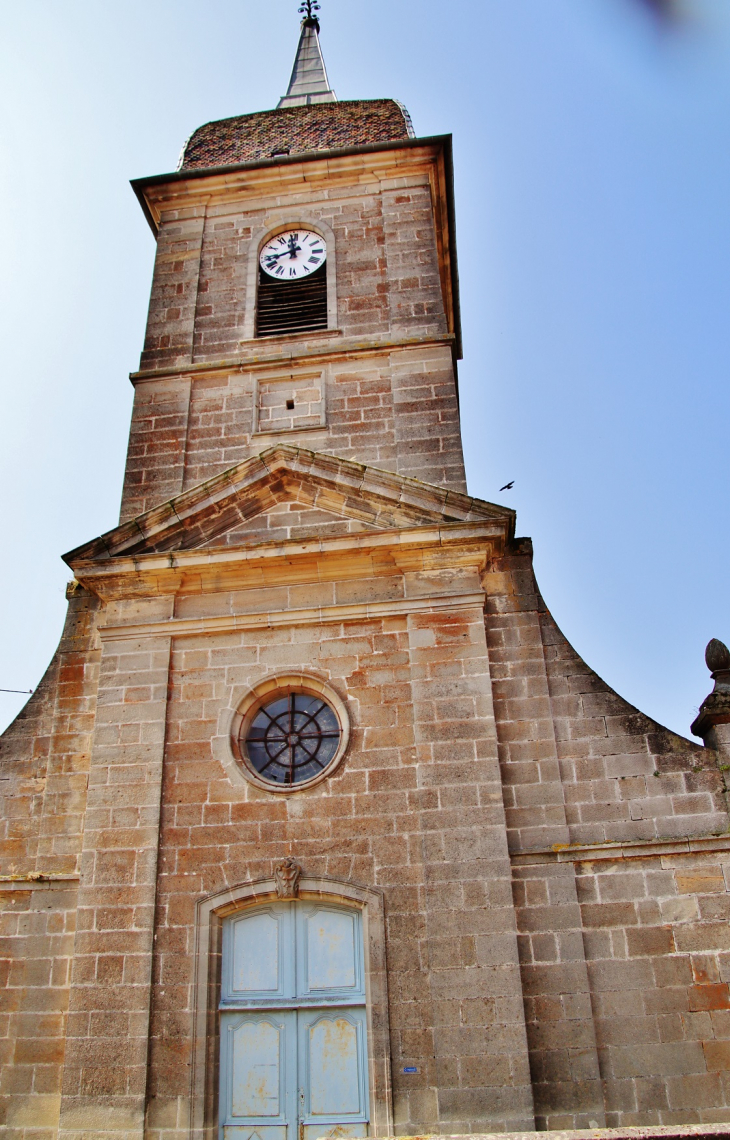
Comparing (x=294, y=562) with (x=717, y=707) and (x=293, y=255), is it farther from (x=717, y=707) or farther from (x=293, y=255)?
(x=293, y=255)

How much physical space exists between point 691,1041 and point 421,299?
8379mm

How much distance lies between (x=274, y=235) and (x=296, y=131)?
94.8 inches

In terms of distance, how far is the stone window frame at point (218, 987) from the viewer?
23.7ft

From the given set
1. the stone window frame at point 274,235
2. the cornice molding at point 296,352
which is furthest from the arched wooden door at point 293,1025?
the stone window frame at point 274,235

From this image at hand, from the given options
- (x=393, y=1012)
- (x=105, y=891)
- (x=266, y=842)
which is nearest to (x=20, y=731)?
(x=105, y=891)

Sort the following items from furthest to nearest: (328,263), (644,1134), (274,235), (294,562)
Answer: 1. (274,235)
2. (328,263)
3. (294,562)
4. (644,1134)

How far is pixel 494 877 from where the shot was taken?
768 cm

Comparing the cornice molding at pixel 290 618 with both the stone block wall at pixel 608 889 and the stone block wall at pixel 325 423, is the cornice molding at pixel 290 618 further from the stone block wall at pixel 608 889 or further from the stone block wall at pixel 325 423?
the stone block wall at pixel 325 423

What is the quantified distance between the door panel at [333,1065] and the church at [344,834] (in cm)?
2

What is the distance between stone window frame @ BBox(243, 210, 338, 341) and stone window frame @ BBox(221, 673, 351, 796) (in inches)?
185

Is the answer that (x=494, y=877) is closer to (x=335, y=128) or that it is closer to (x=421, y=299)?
(x=421, y=299)

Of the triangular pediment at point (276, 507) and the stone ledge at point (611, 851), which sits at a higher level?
the triangular pediment at point (276, 507)

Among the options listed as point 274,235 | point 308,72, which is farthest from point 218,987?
point 308,72

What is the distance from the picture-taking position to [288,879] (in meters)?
7.89
